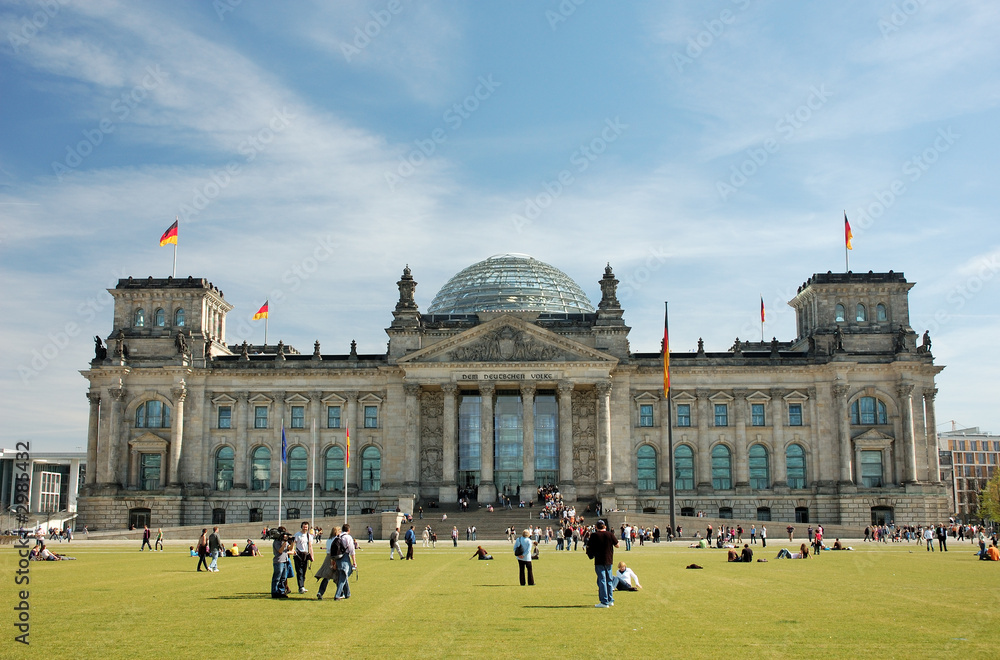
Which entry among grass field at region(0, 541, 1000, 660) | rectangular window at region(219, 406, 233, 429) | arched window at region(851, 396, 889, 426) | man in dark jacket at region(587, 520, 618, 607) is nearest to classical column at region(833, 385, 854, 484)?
arched window at region(851, 396, 889, 426)

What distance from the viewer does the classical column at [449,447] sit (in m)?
86.1

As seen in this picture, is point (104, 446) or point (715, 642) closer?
point (715, 642)

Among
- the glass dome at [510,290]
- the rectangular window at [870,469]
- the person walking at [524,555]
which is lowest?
the person walking at [524,555]

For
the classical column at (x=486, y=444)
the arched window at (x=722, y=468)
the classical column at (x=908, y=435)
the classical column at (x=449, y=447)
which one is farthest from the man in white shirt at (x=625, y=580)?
the classical column at (x=908, y=435)

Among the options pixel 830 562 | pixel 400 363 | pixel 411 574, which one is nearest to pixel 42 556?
pixel 411 574

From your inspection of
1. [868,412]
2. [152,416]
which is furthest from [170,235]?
[868,412]

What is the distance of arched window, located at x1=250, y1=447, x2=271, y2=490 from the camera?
Result: 3634 inches

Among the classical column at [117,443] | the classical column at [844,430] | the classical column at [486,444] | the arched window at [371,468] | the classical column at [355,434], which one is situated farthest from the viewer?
the arched window at [371,468]

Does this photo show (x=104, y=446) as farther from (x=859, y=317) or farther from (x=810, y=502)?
(x=859, y=317)

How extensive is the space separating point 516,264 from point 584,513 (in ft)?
107

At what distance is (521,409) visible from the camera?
9088cm

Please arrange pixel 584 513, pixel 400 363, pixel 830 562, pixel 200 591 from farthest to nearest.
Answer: pixel 400 363
pixel 584 513
pixel 830 562
pixel 200 591

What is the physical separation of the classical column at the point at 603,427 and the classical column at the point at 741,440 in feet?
38.7

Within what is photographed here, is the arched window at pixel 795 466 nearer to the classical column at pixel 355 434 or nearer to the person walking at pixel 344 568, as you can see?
the classical column at pixel 355 434
